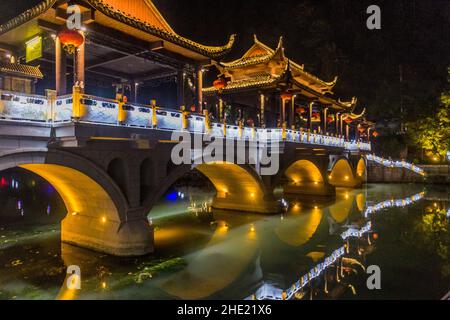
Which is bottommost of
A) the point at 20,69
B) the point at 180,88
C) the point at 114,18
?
the point at 180,88

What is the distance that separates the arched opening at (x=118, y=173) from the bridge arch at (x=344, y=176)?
27801mm

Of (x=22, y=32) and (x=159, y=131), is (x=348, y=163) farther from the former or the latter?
(x=22, y=32)

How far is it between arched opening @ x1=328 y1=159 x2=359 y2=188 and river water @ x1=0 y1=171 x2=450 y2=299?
12.6m

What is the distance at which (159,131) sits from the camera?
12.3 meters

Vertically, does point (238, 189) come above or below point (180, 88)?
below

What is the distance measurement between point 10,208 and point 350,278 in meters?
22.3

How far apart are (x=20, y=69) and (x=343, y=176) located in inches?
1304

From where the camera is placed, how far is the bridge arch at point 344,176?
3616 cm

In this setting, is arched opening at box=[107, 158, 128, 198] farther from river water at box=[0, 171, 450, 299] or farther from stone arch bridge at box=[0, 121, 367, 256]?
river water at box=[0, 171, 450, 299]

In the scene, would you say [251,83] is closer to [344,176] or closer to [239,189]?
[239,189]

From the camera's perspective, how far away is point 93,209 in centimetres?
1327

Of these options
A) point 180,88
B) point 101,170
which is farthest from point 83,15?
point 180,88

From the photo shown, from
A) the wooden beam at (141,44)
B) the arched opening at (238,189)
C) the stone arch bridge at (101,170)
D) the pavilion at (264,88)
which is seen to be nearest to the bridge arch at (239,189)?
the arched opening at (238,189)

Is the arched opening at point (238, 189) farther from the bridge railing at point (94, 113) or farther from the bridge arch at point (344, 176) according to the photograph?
the bridge arch at point (344, 176)
